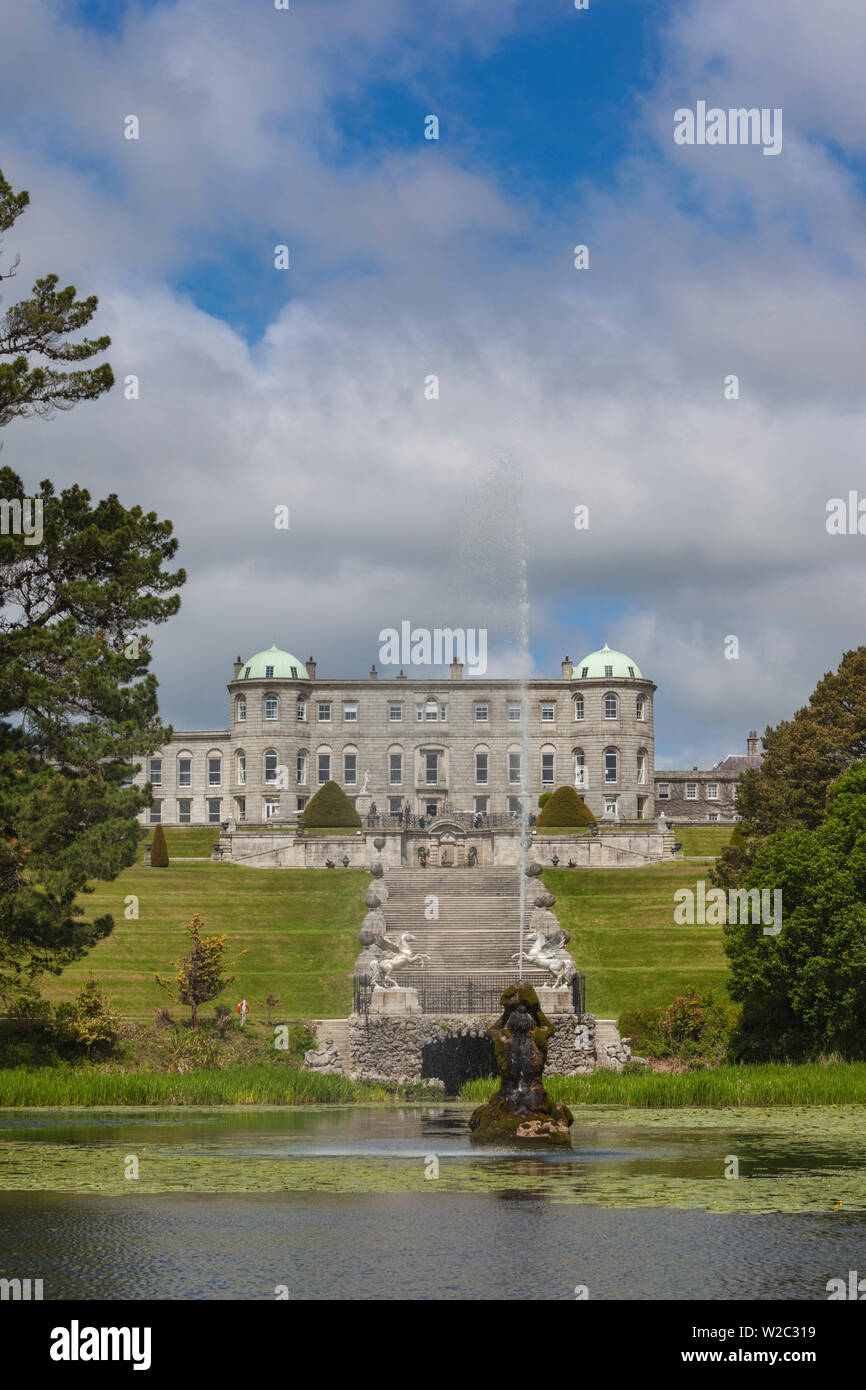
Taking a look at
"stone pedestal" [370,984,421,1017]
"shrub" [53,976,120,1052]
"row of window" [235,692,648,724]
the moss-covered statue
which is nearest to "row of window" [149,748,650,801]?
"row of window" [235,692,648,724]

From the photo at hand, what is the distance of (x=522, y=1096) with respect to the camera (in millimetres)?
21562

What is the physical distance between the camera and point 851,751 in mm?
57844

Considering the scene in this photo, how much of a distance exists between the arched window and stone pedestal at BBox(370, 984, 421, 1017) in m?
82.2

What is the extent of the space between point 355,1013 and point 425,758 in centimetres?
8250

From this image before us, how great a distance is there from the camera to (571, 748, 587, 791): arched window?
11881 cm

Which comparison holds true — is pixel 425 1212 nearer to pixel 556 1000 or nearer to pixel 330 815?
pixel 556 1000

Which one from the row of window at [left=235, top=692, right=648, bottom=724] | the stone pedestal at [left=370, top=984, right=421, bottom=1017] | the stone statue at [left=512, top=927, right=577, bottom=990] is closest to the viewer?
the stone pedestal at [left=370, top=984, right=421, bottom=1017]

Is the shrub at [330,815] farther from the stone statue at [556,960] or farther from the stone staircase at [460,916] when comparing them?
the stone statue at [556,960]

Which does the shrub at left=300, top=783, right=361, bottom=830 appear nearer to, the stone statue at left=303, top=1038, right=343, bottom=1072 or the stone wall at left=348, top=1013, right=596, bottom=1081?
the stone wall at left=348, top=1013, right=596, bottom=1081

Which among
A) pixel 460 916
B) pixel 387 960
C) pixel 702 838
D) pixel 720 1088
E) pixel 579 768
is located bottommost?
pixel 720 1088

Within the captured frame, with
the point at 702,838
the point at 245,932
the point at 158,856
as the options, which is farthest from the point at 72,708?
the point at 702,838

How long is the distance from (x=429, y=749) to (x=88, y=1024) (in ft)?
283
